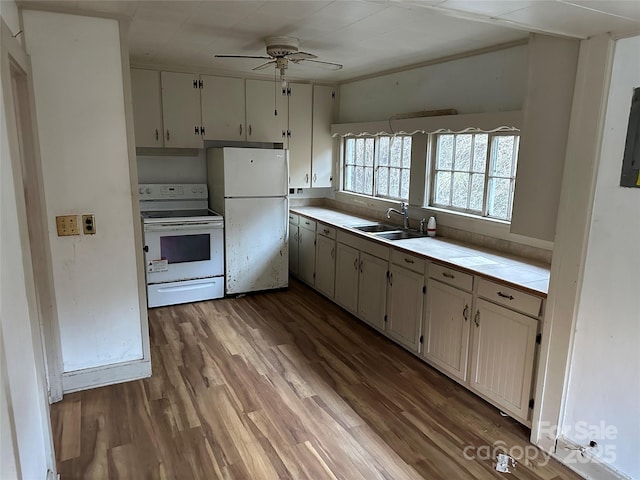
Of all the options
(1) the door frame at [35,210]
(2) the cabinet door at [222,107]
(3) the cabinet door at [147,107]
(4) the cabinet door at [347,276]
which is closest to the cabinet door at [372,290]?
(4) the cabinet door at [347,276]

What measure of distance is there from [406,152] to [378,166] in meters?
0.45

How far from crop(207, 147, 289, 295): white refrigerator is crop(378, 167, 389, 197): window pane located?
994 millimetres

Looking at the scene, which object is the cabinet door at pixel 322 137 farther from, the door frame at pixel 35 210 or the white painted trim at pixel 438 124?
the door frame at pixel 35 210

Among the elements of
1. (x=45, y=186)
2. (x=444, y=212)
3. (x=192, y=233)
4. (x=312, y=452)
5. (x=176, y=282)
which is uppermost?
(x=45, y=186)

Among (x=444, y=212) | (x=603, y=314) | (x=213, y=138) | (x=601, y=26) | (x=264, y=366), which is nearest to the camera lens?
(x=601, y=26)

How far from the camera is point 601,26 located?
1.79 m

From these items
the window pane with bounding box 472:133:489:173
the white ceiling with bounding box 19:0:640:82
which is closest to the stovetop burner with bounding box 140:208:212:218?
the white ceiling with bounding box 19:0:640:82

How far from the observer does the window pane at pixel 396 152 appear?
4.47 metres

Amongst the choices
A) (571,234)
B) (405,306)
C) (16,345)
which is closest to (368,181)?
(405,306)

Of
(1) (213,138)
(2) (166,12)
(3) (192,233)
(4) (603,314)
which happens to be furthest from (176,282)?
(4) (603,314)

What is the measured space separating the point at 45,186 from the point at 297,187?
301 centimetres

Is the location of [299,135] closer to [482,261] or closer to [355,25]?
[355,25]

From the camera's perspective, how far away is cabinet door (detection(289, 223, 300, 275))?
5117 mm

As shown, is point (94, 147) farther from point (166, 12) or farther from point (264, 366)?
point (264, 366)
